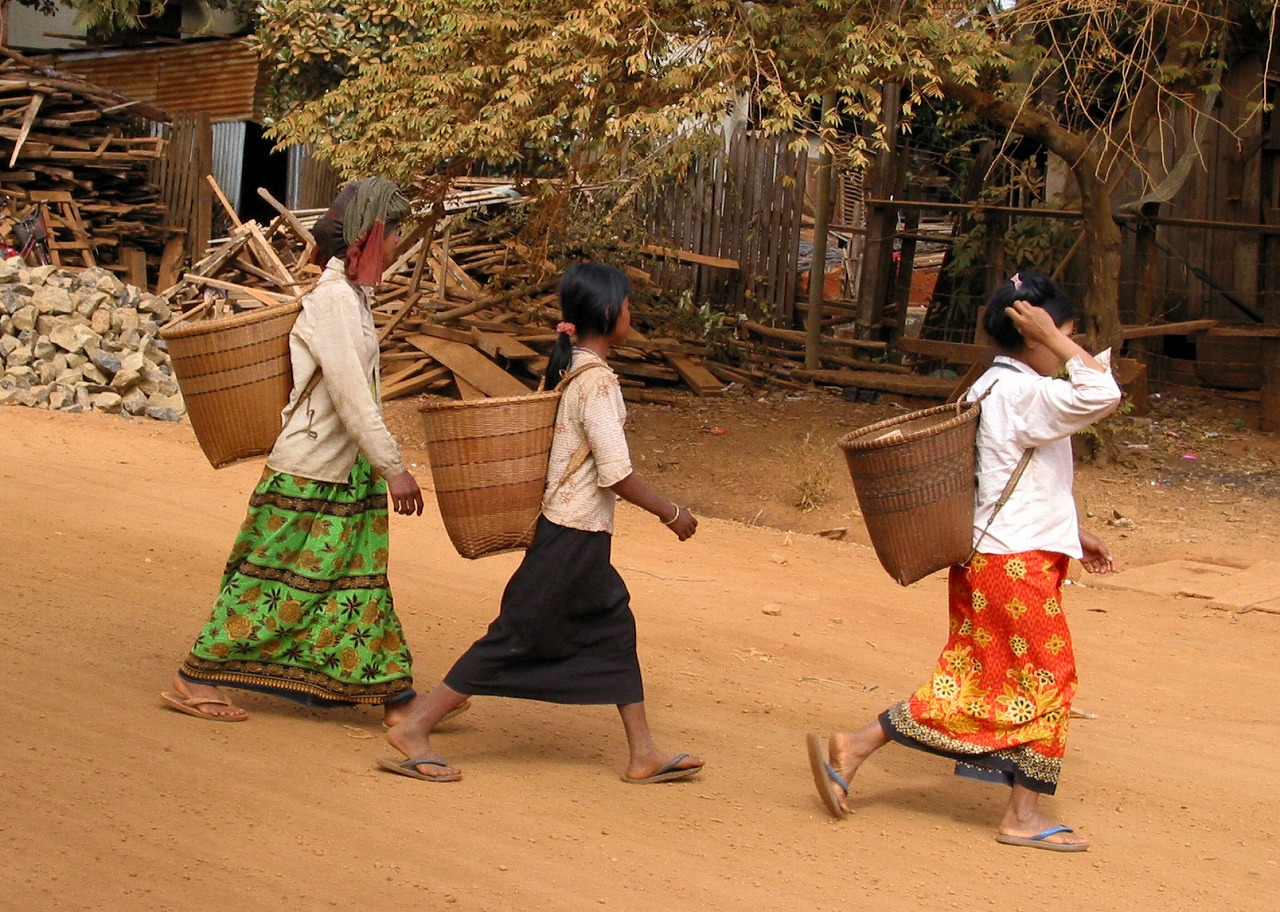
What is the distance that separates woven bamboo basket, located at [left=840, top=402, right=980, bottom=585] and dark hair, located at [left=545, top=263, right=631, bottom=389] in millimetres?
765

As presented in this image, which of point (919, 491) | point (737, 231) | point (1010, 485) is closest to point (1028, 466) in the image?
point (1010, 485)

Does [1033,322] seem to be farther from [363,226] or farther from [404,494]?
[363,226]

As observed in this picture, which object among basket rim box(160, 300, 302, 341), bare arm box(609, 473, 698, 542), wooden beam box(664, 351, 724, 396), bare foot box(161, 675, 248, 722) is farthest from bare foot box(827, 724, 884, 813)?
wooden beam box(664, 351, 724, 396)

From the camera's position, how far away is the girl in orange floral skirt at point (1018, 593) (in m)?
3.84

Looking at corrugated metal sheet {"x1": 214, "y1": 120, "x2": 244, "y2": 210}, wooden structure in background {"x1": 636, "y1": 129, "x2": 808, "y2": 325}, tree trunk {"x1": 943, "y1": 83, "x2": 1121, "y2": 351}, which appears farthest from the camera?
corrugated metal sheet {"x1": 214, "y1": 120, "x2": 244, "y2": 210}

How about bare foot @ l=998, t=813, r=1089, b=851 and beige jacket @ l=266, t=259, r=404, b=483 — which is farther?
beige jacket @ l=266, t=259, r=404, b=483

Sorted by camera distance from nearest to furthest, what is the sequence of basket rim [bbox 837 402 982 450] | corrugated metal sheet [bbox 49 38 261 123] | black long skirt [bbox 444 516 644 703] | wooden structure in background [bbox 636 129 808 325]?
basket rim [bbox 837 402 982 450]
black long skirt [bbox 444 516 644 703]
wooden structure in background [bbox 636 129 808 325]
corrugated metal sheet [bbox 49 38 261 123]

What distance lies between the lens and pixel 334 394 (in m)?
4.19

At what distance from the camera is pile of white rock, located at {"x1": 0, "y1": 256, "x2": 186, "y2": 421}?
12367mm

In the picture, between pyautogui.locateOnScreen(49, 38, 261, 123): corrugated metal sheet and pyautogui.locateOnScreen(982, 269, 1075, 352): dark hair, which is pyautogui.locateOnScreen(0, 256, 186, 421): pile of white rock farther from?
pyautogui.locateOnScreen(982, 269, 1075, 352): dark hair

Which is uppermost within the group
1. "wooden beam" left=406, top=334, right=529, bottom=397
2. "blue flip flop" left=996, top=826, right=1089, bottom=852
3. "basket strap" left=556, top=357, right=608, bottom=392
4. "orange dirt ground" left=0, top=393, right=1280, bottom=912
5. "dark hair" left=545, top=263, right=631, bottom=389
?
"dark hair" left=545, top=263, right=631, bottom=389

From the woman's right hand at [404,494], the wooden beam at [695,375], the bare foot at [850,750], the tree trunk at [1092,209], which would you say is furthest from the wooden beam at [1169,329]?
the woman's right hand at [404,494]

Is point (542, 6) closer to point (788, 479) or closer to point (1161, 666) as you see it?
point (788, 479)

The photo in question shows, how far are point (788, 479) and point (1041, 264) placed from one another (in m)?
4.48
